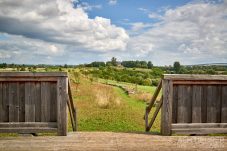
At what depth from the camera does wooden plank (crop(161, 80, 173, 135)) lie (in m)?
6.46

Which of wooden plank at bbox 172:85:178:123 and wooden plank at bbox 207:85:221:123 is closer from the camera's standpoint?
wooden plank at bbox 172:85:178:123

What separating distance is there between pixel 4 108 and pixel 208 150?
4496 millimetres

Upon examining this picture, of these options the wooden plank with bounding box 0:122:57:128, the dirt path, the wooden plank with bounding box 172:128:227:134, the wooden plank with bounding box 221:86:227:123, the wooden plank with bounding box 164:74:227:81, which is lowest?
the dirt path

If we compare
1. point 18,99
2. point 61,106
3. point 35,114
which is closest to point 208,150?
point 61,106

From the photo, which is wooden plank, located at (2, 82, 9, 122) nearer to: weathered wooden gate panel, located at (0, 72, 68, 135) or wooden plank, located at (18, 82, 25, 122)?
weathered wooden gate panel, located at (0, 72, 68, 135)

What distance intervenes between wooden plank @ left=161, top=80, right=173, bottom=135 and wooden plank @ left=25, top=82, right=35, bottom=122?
301 cm

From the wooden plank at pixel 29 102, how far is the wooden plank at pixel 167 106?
3.01 m

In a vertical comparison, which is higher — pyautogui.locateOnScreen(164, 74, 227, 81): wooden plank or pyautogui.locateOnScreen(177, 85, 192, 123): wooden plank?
pyautogui.locateOnScreen(164, 74, 227, 81): wooden plank

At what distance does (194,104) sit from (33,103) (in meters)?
3.76

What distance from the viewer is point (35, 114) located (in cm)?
639

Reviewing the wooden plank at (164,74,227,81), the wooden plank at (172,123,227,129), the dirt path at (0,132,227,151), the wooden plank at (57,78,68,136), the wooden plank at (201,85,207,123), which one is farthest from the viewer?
the wooden plank at (201,85,207,123)

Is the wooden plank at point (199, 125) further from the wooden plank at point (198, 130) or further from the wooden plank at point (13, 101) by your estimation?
the wooden plank at point (13, 101)

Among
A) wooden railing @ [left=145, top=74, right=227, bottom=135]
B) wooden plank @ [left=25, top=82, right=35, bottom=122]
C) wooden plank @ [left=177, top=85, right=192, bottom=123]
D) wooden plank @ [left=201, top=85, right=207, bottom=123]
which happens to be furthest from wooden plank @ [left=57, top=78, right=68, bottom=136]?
wooden plank @ [left=201, top=85, right=207, bottom=123]

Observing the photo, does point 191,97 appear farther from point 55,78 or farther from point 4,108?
point 4,108
